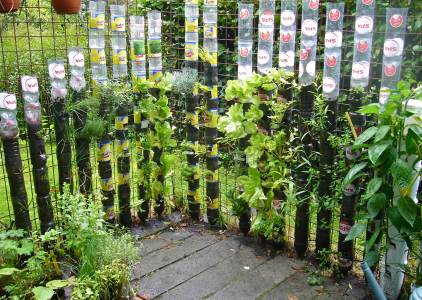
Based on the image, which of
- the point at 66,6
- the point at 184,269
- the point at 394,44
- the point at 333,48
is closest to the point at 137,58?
the point at 66,6

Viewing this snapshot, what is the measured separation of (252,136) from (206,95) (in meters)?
0.55

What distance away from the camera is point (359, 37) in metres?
2.52

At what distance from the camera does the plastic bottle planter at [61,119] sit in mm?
2715

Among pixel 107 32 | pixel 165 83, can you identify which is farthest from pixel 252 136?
pixel 107 32

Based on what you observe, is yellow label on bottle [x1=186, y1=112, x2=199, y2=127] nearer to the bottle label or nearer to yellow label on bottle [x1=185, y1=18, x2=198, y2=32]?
yellow label on bottle [x1=185, y1=18, x2=198, y2=32]

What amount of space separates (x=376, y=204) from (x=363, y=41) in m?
0.90

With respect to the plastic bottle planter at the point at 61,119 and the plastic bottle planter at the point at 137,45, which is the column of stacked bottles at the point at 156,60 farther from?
the plastic bottle planter at the point at 61,119

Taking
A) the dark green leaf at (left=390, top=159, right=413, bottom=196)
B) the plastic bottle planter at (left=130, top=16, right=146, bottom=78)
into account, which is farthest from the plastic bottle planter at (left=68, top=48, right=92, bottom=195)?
the dark green leaf at (left=390, top=159, right=413, bottom=196)

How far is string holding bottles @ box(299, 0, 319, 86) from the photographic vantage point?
2.68 m

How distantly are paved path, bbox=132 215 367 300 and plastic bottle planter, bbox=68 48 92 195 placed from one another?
0.64 metres

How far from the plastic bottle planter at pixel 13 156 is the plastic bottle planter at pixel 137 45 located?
39.7 inches

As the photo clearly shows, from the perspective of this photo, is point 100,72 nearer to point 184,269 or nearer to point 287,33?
point 287,33

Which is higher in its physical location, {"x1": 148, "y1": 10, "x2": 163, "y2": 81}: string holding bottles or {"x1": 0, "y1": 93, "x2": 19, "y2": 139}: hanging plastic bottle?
{"x1": 148, "y1": 10, "x2": 163, "y2": 81}: string holding bottles

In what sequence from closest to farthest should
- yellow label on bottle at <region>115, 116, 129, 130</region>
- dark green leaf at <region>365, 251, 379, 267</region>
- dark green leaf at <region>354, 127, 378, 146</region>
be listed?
dark green leaf at <region>354, 127, 378, 146</region>
dark green leaf at <region>365, 251, 379, 267</region>
yellow label on bottle at <region>115, 116, 129, 130</region>
